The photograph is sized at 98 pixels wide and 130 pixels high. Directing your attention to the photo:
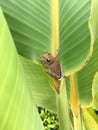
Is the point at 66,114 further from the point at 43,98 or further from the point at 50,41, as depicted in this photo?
the point at 43,98

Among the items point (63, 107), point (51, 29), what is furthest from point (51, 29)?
point (63, 107)

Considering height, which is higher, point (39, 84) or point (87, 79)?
point (87, 79)

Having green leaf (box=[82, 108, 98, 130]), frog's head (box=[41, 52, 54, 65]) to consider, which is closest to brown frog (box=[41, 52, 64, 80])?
frog's head (box=[41, 52, 54, 65])

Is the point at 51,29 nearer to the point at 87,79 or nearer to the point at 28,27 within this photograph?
the point at 28,27

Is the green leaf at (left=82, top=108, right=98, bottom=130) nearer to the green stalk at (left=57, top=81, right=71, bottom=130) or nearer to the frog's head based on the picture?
the green stalk at (left=57, top=81, right=71, bottom=130)

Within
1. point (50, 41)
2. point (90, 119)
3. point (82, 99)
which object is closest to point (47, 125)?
point (90, 119)

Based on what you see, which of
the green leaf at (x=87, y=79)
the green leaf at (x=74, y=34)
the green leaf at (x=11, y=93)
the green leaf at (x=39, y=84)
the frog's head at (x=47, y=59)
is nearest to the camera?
the green leaf at (x=11, y=93)

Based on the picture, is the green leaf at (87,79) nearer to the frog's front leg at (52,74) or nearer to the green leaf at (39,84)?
the green leaf at (39,84)

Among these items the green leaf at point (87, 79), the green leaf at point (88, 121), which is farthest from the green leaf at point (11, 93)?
the green leaf at point (88, 121)

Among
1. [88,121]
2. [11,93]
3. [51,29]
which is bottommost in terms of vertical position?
[88,121]
